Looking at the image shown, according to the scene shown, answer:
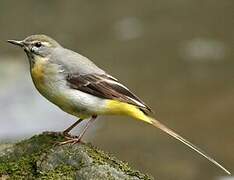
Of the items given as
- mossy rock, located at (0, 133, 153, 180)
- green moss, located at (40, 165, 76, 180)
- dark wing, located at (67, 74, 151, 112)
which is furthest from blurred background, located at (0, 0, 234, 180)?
green moss, located at (40, 165, 76, 180)

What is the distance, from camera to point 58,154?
6.16m

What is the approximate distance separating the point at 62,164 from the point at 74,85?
2.78ft

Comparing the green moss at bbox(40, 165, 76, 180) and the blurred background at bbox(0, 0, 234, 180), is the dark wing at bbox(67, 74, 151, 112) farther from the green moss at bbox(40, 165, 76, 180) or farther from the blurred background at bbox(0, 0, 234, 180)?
the blurred background at bbox(0, 0, 234, 180)

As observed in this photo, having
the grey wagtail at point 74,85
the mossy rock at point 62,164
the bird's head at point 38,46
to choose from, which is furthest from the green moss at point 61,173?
the bird's head at point 38,46

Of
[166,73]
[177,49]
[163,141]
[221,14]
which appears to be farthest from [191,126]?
[221,14]

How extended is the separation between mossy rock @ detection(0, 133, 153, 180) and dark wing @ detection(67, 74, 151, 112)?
0.55 metres

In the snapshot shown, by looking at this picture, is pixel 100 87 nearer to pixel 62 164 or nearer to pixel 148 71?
pixel 62 164

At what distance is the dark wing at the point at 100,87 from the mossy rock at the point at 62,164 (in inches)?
21.8

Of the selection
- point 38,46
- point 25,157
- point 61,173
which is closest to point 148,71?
point 38,46

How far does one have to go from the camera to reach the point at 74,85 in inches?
261

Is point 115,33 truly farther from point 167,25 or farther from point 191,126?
point 191,126

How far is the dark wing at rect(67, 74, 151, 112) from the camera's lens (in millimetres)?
6656

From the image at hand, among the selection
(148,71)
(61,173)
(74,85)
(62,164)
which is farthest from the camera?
(148,71)

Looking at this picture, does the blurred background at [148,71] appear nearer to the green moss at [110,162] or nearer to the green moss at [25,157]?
the green moss at [25,157]
